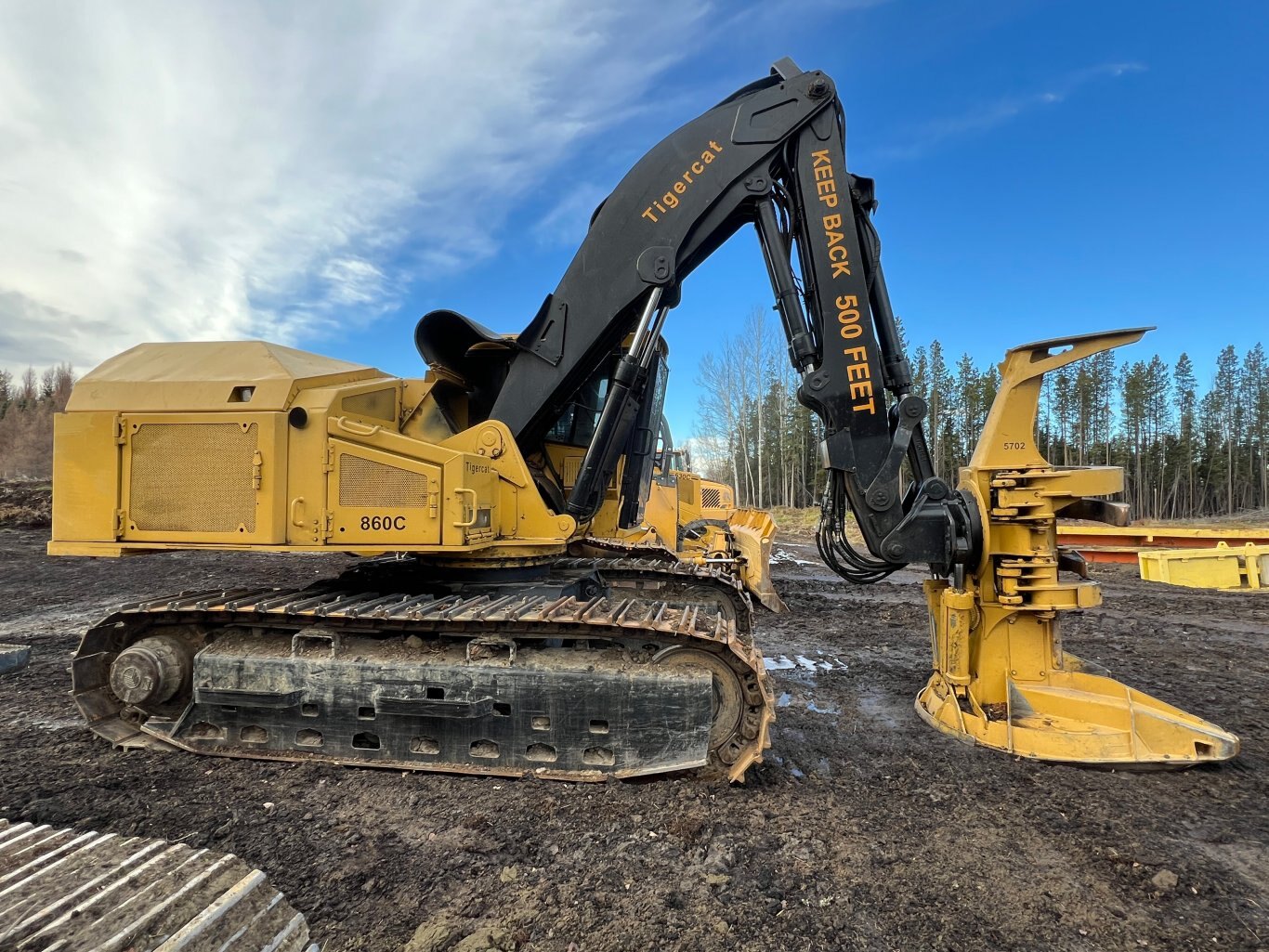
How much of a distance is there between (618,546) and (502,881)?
3.69 meters

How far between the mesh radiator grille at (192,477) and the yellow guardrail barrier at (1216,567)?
15.9 m

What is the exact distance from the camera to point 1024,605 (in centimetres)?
425

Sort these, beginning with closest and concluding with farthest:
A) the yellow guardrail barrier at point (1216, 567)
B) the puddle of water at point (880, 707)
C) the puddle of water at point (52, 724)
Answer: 1. the puddle of water at point (52, 724)
2. the puddle of water at point (880, 707)
3. the yellow guardrail barrier at point (1216, 567)

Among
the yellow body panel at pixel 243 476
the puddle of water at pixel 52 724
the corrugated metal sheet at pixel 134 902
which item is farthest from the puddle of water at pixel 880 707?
the puddle of water at pixel 52 724

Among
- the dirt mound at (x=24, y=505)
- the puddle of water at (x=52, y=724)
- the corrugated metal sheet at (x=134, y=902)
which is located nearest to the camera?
the corrugated metal sheet at (x=134, y=902)

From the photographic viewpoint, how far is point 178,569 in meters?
13.9

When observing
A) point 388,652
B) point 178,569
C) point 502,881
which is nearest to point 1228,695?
point 502,881

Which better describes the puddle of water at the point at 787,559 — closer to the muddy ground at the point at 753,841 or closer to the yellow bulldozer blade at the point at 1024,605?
the yellow bulldozer blade at the point at 1024,605

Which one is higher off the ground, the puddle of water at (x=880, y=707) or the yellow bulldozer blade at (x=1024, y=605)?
the yellow bulldozer blade at (x=1024, y=605)

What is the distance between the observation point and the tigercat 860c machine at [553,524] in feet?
12.3

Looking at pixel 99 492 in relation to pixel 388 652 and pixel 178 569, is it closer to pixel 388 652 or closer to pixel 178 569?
pixel 388 652

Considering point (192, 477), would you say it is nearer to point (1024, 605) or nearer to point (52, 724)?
point (52, 724)

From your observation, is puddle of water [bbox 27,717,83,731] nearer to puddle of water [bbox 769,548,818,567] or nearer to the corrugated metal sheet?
the corrugated metal sheet

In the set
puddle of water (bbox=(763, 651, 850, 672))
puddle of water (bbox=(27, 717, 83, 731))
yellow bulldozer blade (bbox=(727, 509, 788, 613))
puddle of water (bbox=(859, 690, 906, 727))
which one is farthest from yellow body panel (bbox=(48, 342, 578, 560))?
yellow bulldozer blade (bbox=(727, 509, 788, 613))
